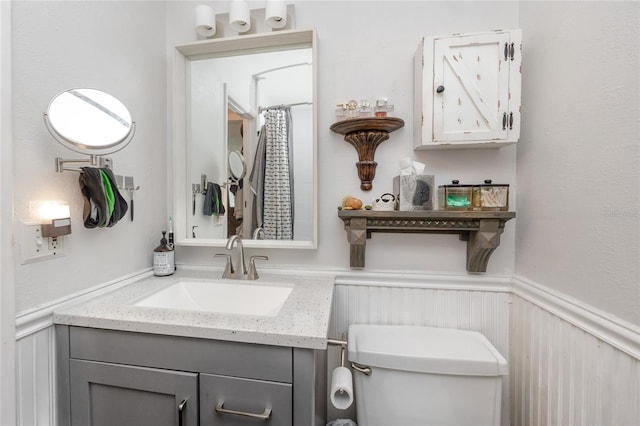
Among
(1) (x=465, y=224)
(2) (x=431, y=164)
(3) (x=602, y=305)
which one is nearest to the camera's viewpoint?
(3) (x=602, y=305)

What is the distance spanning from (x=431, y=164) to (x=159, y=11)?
138 centimetres

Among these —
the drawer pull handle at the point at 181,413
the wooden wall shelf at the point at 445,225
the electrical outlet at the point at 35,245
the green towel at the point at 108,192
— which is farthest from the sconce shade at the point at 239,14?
the drawer pull handle at the point at 181,413

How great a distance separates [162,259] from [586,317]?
1469 millimetres

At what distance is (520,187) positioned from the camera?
41.6 inches

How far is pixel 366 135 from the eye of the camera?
1085 millimetres

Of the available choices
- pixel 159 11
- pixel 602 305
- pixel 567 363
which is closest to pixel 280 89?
pixel 159 11

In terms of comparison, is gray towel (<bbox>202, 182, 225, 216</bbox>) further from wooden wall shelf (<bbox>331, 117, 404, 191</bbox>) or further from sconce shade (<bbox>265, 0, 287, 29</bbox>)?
sconce shade (<bbox>265, 0, 287, 29</bbox>)

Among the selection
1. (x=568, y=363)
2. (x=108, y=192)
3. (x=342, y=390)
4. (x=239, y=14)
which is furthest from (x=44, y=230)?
(x=568, y=363)

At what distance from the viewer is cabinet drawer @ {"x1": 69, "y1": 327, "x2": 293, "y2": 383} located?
27.2 inches

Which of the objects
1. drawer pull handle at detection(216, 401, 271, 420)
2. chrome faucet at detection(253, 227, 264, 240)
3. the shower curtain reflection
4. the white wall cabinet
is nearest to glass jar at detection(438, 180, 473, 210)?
the white wall cabinet

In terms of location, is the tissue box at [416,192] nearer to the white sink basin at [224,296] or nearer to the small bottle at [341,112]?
the small bottle at [341,112]

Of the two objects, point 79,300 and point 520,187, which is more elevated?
point 520,187

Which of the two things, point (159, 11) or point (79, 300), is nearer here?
point (79, 300)

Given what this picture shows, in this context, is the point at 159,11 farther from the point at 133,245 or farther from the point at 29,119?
the point at 133,245
